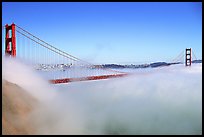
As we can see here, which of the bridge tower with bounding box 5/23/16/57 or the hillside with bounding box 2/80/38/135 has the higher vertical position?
the bridge tower with bounding box 5/23/16/57

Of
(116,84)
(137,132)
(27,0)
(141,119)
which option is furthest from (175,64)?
(27,0)

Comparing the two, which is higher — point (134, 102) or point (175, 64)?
point (175, 64)

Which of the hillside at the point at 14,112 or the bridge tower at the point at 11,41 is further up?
the bridge tower at the point at 11,41

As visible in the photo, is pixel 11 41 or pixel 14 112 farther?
pixel 11 41

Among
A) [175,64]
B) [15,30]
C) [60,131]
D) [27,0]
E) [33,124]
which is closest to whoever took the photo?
[27,0]

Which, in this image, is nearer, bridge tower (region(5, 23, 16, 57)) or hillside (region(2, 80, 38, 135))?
hillside (region(2, 80, 38, 135))

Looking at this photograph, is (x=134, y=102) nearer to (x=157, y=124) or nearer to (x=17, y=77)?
(x=157, y=124)

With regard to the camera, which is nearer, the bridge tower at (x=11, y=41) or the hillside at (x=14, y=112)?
the hillside at (x=14, y=112)

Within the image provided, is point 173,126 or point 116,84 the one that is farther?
point 116,84
